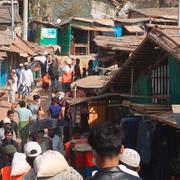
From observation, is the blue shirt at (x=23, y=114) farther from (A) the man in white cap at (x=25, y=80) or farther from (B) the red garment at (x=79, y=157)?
(A) the man in white cap at (x=25, y=80)

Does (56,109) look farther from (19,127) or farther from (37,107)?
(19,127)

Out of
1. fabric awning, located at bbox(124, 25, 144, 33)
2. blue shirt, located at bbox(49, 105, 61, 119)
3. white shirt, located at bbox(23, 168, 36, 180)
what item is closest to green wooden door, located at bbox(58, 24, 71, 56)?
fabric awning, located at bbox(124, 25, 144, 33)

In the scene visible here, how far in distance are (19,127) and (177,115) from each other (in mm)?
6390

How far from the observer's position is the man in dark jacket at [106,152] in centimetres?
364

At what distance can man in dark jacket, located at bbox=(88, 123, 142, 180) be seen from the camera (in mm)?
3645

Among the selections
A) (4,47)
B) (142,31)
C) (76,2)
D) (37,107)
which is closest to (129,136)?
(37,107)

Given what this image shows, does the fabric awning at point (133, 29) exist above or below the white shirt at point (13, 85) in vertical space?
above

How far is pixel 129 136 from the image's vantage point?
10305 millimetres

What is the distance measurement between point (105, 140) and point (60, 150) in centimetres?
659

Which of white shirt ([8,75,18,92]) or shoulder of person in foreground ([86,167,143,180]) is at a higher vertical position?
shoulder of person in foreground ([86,167,143,180])

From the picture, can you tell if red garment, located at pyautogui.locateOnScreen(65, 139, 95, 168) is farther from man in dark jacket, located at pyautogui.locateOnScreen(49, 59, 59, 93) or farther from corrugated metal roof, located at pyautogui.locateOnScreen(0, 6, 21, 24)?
corrugated metal roof, located at pyautogui.locateOnScreen(0, 6, 21, 24)

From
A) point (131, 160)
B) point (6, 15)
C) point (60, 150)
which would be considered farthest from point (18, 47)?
point (131, 160)

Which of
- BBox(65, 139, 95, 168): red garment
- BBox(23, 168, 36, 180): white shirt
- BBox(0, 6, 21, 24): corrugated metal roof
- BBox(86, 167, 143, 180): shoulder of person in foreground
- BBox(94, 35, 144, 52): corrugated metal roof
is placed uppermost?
BBox(0, 6, 21, 24): corrugated metal roof

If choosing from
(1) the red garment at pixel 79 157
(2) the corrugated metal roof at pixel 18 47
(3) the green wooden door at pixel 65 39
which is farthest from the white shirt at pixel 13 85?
(3) the green wooden door at pixel 65 39
